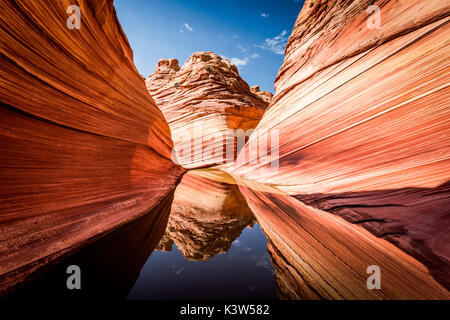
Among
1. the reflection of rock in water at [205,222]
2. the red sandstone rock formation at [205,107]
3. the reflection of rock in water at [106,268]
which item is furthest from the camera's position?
the red sandstone rock formation at [205,107]

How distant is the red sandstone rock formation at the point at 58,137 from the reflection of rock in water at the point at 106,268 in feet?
0.24

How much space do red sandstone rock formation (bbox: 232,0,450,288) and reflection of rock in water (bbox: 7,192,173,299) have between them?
5.23 ft

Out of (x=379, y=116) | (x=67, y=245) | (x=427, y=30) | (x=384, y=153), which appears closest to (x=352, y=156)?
(x=384, y=153)

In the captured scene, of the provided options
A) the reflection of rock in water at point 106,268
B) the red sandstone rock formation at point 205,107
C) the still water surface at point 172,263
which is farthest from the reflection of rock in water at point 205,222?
the red sandstone rock formation at point 205,107

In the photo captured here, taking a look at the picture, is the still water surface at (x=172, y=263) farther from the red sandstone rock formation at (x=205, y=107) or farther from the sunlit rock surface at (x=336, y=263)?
the red sandstone rock formation at (x=205, y=107)

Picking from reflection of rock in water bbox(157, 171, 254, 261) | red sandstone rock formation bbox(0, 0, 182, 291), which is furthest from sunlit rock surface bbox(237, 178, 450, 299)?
red sandstone rock formation bbox(0, 0, 182, 291)

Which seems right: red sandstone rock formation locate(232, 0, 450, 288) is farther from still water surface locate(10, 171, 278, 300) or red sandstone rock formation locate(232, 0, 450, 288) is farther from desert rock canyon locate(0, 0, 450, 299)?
still water surface locate(10, 171, 278, 300)

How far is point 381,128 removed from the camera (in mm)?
1822

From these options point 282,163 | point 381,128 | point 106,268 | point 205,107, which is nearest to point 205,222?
point 106,268

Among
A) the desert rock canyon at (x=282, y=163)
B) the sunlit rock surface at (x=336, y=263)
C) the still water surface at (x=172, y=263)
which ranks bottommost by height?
the still water surface at (x=172, y=263)

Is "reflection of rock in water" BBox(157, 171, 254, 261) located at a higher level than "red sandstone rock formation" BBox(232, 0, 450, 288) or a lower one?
lower

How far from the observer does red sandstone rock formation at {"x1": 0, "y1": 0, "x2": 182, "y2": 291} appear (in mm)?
935

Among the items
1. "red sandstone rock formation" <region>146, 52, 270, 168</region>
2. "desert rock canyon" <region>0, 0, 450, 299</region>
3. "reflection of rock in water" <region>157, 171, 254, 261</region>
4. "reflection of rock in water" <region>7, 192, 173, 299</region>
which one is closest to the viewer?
"reflection of rock in water" <region>7, 192, 173, 299</region>

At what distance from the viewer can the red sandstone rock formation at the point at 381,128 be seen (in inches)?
50.2
